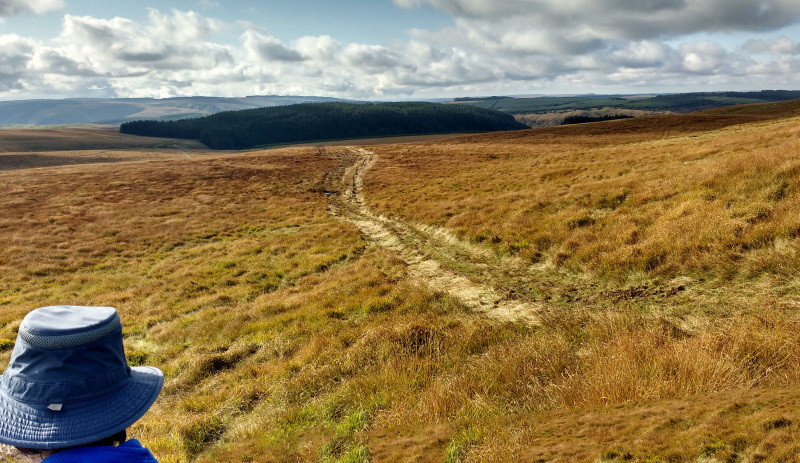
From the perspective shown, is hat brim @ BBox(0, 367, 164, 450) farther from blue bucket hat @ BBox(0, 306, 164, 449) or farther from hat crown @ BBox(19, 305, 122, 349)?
hat crown @ BBox(19, 305, 122, 349)

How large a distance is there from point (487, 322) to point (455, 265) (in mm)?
5275

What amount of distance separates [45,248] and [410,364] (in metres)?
29.3

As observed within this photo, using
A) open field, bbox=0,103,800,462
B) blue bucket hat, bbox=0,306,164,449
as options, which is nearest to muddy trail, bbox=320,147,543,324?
open field, bbox=0,103,800,462

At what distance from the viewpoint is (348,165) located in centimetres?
5881

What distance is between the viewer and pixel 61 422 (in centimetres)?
253

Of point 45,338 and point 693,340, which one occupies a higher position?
point 45,338

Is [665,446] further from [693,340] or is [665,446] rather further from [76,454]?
[76,454]

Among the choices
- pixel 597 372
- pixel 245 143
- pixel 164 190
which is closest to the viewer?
pixel 597 372

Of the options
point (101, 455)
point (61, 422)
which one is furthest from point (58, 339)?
point (101, 455)

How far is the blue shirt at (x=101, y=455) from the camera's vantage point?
2.36m

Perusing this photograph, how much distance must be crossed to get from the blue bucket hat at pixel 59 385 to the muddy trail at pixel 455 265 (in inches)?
317

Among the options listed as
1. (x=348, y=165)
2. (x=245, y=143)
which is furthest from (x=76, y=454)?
(x=245, y=143)

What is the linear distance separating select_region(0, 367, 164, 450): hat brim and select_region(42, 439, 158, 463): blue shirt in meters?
0.10

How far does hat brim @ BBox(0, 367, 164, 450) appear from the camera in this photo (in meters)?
2.49
